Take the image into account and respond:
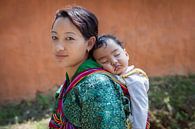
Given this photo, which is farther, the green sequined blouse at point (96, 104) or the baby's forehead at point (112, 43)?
the baby's forehead at point (112, 43)

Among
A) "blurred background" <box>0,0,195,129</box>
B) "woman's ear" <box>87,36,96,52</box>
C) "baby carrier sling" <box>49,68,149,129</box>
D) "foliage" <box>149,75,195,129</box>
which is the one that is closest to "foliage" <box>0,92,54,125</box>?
"blurred background" <box>0,0,195,129</box>

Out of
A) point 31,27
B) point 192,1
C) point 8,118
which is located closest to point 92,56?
point 8,118

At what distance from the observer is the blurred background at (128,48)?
5965 millimetres

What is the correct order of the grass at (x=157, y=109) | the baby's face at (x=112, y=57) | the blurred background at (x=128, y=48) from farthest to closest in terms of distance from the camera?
the blurred background at (x=128, y=48)
the grass at (x=157, y=109)
the baby's face at (x=112, y=57)

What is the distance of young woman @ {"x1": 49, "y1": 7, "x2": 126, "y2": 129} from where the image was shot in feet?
6.02

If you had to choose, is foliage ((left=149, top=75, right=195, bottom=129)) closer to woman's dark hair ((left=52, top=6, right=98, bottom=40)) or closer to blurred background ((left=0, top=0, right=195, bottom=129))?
blurred background ((left=0, top=0, right=195, bottom=129))

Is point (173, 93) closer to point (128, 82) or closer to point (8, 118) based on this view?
point (8, 118)

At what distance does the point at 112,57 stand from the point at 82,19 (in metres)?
0.30

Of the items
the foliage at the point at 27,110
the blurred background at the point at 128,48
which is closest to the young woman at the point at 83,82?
the blurred background at the point at 128,48

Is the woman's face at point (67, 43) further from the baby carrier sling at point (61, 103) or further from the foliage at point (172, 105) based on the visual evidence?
the foliage at point (172, 105)

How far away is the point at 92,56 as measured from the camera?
210cm

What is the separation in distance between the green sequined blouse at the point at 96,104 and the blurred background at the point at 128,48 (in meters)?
3.71

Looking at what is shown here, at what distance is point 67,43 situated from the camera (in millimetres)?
1937

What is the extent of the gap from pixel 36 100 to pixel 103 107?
191 inches
